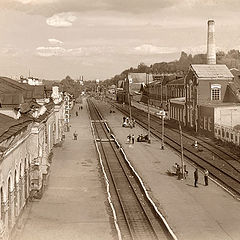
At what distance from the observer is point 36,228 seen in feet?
69.6

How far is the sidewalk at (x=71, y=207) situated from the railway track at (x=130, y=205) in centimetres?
69

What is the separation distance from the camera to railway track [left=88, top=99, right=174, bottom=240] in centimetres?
2123

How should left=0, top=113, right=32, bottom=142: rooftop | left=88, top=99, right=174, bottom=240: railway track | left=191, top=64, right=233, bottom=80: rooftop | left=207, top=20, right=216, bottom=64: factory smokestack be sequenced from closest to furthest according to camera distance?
left=0, top=113, right=32, bottom=142: rooftop < left=88, top=99, right=174, bottom=240: railway track < left=191, top=64, right=233, bottom=80: rooftop < left=207, top=20, right=216, bottom=64: factory smokestack

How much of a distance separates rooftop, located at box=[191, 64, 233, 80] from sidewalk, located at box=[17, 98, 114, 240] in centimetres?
2511

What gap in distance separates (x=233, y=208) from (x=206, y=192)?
368 centimetres

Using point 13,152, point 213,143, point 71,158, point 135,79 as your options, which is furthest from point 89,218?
point 135,79

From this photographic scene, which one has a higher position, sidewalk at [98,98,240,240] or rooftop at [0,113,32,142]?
rooftop at [0,113,32,142]

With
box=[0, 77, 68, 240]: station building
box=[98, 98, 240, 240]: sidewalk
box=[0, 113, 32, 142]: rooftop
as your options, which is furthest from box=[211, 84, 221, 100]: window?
box=[0, 113, 32, 142]: rooftop

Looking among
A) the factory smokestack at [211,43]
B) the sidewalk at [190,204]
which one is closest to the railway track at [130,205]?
the sidewalk at [190,204]

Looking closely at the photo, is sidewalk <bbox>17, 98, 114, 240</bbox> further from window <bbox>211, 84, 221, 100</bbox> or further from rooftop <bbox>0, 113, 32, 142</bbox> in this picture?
window <bbox>211, 84, 221, 100</bbox>

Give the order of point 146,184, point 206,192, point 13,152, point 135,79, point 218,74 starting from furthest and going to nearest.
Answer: point 135,79, point 218,74, point 146,184, point 206,192, point 13,152

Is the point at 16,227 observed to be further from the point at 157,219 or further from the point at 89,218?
the point at 157,219

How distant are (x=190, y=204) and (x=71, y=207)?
Answer: 616cm

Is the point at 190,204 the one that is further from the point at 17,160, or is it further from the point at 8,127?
the point at 8,127
